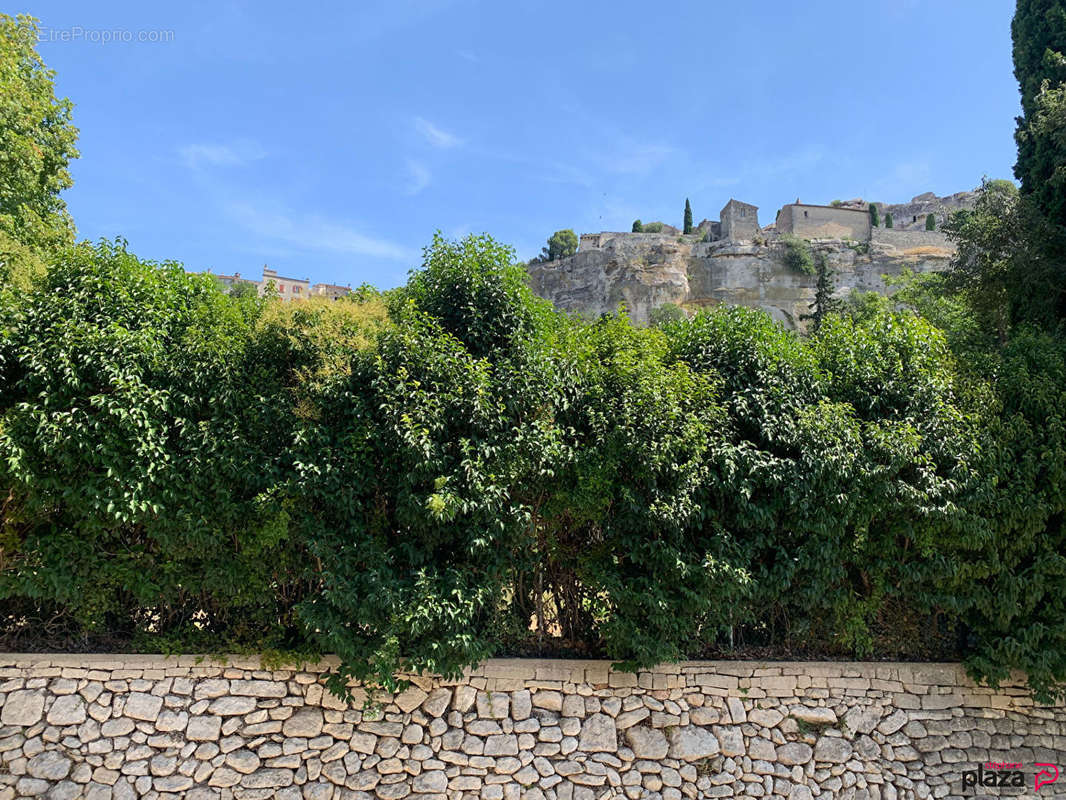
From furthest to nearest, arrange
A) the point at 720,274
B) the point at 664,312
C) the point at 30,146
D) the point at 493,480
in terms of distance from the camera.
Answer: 1. the point at 720,274
2. the point at 664,312
3. the point at 30,146
4. the point at 493,480

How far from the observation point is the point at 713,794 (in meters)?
6.77

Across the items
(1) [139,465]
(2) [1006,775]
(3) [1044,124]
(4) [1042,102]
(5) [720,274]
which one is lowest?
(2) [1006,775]

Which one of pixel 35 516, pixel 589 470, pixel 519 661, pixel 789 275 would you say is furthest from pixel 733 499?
pixel 789 275

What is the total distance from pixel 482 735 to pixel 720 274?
182ft

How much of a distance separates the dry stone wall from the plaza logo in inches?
3.0

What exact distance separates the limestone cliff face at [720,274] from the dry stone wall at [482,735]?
160 ft

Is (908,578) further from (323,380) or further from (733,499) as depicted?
(323,380)

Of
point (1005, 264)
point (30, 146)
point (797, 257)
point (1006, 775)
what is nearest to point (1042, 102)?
point (1005, 264)

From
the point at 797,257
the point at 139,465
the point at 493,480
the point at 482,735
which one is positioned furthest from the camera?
the point at 797,257

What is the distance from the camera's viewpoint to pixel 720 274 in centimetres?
5778

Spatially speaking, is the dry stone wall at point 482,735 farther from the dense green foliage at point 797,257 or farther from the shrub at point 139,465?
the dense green foliage at point 797,257

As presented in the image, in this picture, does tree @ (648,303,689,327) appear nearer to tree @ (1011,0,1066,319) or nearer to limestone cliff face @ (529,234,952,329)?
limestone cliff face @ (529,234,952,329)

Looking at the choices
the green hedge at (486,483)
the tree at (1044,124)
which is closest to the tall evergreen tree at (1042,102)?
the tree at (1044,124)

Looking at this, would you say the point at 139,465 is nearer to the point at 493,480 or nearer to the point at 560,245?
the point at 493,480
